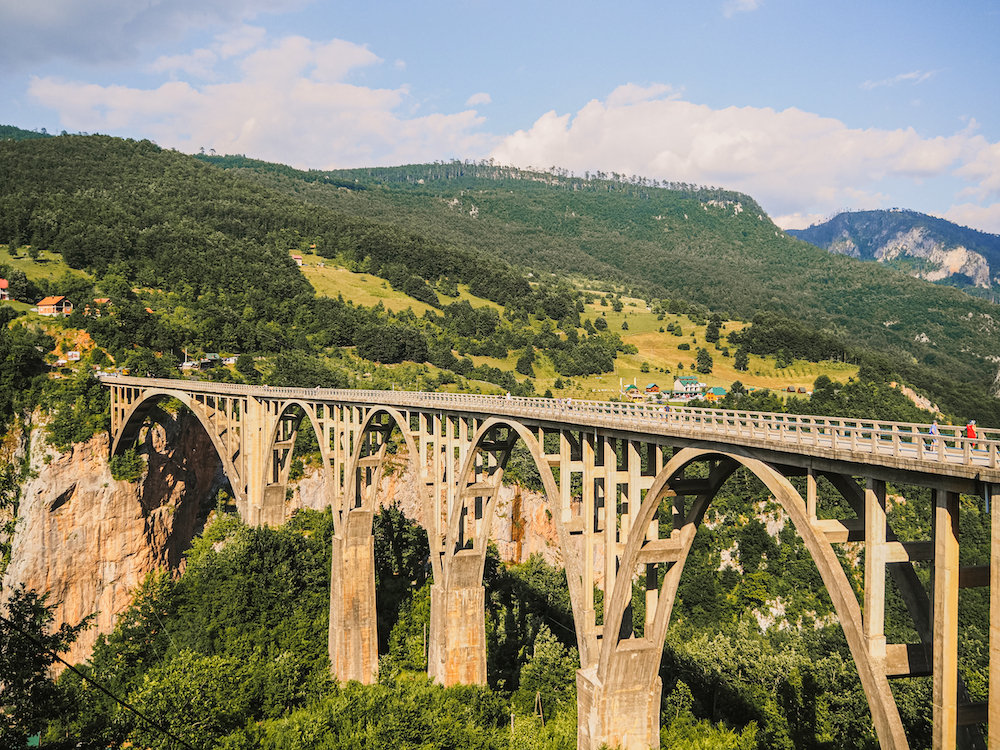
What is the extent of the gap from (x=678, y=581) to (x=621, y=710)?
6002 millimetres

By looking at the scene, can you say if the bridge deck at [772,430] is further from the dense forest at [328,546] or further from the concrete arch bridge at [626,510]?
the dense forest at [328,546]

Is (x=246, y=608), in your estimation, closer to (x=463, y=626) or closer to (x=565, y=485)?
(x=463, y=626)

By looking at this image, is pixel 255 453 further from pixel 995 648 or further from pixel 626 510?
pixel 995 648

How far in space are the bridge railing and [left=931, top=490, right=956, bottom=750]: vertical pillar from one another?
122cm

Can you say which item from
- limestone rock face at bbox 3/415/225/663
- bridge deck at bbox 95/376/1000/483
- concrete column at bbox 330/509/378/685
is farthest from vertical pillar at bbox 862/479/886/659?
limestone rock face at bbox 3/415/225/663

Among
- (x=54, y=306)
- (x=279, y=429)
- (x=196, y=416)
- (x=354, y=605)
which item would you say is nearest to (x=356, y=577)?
(x=354, y=605)

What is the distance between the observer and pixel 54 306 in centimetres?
7738

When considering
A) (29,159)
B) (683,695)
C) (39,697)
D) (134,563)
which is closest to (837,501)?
(683,695)

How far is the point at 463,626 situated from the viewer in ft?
121

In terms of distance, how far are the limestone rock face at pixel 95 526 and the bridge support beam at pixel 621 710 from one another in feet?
146

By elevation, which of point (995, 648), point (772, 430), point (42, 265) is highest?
point (42, 265)

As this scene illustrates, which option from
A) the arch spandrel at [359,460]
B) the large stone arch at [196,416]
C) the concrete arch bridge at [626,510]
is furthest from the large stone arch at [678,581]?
the large stone arch at [196,416]

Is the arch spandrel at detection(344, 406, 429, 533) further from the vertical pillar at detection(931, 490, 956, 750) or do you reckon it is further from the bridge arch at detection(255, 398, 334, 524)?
the vertical pillar at detection(931, 490, 956, 750)

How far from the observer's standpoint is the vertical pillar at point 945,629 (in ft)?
39.7
